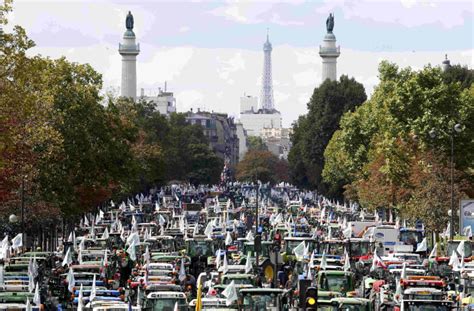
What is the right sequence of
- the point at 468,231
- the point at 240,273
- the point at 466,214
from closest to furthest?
1. the point at 240,273
2. the point at 468,231
3. the point at 466,214

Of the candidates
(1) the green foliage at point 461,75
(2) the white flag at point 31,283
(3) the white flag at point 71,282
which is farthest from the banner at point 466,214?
(1) the green foliage at point 461,75

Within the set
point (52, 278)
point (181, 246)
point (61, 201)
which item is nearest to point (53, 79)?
point (61, 201)

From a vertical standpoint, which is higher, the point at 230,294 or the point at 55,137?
the point at 55,137

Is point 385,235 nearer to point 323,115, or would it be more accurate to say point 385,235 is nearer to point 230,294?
point 230,294

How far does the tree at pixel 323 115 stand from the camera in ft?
535

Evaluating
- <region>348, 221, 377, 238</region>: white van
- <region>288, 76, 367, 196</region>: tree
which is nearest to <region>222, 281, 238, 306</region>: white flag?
<region>348, 221, 377, 238</region>: white van

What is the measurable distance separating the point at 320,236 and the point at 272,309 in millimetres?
40838

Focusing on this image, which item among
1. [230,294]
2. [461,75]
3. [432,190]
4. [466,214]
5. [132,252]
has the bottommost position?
[230,294]

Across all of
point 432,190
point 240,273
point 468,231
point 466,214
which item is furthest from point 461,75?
point 240,273

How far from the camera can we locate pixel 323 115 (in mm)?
164250

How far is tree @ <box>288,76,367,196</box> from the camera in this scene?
6417 inches

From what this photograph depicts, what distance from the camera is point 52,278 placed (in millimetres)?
52062

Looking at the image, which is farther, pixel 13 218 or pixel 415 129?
pixel 415 129

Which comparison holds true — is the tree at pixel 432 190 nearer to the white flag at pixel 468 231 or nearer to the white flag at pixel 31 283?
the white flag at pixel 468 231
